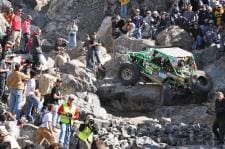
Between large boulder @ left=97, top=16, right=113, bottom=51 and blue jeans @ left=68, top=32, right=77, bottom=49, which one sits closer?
blue jeans @ left=68, top=32, right=77, bottom=49

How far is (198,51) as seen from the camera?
1027 inches

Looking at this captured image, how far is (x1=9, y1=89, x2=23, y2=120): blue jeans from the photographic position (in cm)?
1775

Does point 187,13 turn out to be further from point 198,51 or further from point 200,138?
point 200,138

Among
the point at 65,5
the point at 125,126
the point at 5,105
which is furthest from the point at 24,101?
the point at 65,5

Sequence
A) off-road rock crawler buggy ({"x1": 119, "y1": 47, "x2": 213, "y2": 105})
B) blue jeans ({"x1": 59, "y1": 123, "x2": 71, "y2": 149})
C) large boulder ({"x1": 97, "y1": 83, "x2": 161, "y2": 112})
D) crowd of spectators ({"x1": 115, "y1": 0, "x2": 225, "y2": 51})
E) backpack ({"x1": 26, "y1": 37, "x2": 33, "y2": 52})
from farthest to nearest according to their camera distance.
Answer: crowd of spectators ({"x1": 115, "y1": 0, "x2": 225, "y2": 51}) → backpack ({"x1": 26, "y1": 37, "x2": 33, "y2": 52}) → large boulder ({"x1": 97, "y1": 83, "x2": 161, "y2": 112}) → off-road rock crawler buggy ({"x1": 119, "y1": 47, "x2": 213, "y2": 105}) → blue jeans ({"x1": 59, "y1": 123, "x2": 71, "y2": 149})

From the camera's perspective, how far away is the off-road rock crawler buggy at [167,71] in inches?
895

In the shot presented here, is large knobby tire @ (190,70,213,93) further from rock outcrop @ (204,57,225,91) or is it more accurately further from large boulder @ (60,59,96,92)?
large boulder @ (60,59,96,92)

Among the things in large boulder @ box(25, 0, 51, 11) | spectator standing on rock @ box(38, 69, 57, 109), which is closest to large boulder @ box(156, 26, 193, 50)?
spectator standing on rock @ box(38, 69, 57, 109)

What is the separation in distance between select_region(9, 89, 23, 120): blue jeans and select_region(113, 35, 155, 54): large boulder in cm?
1061

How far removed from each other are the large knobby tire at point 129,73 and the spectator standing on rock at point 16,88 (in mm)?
6799

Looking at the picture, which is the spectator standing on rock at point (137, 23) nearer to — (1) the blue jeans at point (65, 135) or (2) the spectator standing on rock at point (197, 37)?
(2) the spectator standing on rock at point (197, 37)

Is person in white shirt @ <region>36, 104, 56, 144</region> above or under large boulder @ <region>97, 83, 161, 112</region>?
under

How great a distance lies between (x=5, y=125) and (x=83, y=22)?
18.6m

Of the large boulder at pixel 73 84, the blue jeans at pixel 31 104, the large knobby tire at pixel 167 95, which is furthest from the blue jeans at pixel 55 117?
the large knobby tire at pixel 167 95
